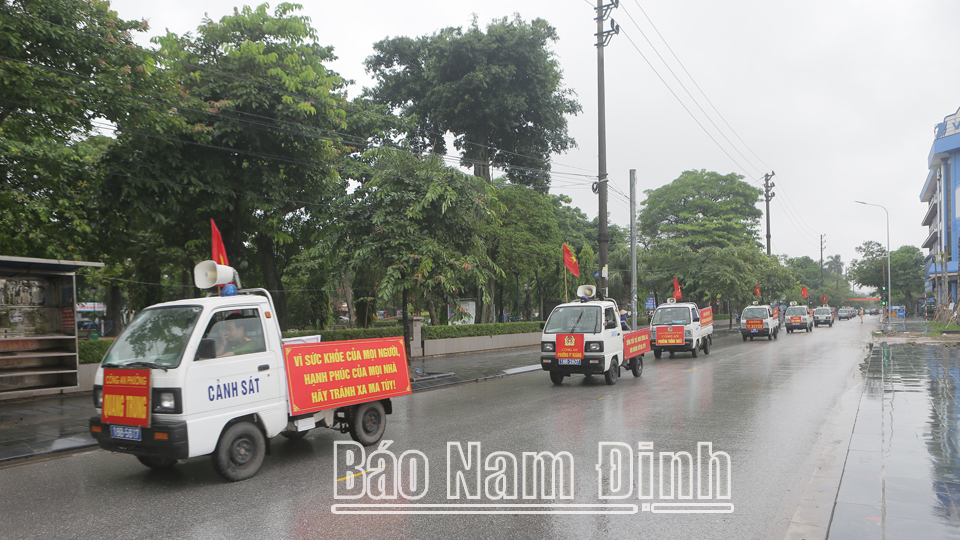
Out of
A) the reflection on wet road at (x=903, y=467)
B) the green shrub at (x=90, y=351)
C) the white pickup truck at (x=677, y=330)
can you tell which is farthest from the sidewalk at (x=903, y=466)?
the green shrub at (x=90, y=351)

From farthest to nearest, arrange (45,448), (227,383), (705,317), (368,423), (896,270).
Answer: (896,270), (705,317), (45,448), (368,423), (227,383)

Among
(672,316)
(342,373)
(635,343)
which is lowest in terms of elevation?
(635,343)

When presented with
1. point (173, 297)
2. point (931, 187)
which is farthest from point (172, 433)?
point (931, 187)

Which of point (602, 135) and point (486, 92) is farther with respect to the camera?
point (486, 92)

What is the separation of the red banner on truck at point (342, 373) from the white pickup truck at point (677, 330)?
15.6 meters

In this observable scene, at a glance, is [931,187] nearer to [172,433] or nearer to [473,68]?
[473,68]

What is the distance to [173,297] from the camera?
25953mm

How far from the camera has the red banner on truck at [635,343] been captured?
52.2 ft

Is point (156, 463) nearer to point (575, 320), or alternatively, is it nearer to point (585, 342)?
point (585, 342)

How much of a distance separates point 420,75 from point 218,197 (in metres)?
21.7

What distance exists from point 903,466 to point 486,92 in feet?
94.0

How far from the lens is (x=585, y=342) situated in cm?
1459

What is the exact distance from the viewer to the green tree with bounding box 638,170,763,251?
5369 centimetres

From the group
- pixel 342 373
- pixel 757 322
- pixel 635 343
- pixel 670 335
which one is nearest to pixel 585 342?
pixel 635 343
